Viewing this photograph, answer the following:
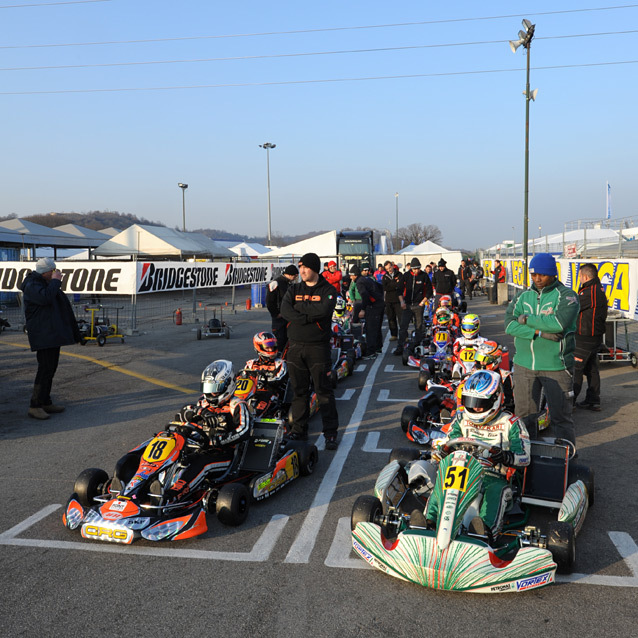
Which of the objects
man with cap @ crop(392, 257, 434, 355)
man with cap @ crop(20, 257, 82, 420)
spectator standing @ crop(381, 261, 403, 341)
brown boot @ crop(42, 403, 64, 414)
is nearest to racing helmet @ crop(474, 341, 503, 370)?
man with cap @ crop(392, 257, 434, 355)

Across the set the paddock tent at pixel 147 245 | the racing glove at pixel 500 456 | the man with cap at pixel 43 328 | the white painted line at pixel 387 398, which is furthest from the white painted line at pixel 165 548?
the paddock tent at pixel 147 245

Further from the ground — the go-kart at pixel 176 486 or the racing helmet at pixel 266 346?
the racing helmet at pixel 266 346

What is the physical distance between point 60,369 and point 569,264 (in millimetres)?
11381

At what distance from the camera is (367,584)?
146 inches

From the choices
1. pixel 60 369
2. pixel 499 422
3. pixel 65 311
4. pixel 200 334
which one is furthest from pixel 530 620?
pixel 200 334

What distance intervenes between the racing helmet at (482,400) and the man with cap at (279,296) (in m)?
5.40

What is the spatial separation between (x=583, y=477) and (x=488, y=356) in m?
3.17

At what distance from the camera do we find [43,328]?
8.02m

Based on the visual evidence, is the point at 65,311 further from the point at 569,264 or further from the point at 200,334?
the point at 569,264

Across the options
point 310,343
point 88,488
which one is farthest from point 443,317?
point 88,488

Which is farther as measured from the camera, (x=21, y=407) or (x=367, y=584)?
(x=21, y=407)

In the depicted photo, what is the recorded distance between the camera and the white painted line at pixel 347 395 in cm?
901

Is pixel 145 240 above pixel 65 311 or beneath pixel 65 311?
above

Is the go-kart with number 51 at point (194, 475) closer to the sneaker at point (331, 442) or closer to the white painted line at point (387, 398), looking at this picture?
the sneaker at point (331, 442)
